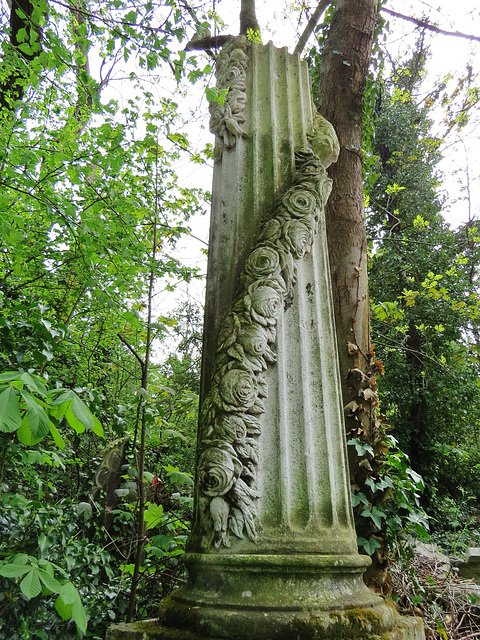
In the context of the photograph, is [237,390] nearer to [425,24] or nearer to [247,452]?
[247,452]

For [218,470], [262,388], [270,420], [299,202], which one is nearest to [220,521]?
[218,470]

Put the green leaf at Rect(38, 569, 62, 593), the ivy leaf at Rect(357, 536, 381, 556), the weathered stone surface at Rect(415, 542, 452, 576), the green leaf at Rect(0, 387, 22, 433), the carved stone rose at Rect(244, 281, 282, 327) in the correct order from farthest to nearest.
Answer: the weathered stone surface at Rect(415, 542, 452, 576) < the ivy leaf at Rect(357, 536, 381, 556) < the carved stone rose at Rect(244, 281, 282, 327) < the green leaf at Rect(38, 569, 62, 593) < the green leaf at Rect(0, 387, 22, 433)

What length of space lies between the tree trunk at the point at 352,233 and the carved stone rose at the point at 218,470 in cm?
167

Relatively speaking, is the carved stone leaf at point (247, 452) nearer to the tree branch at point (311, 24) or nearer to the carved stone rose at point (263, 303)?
the carved stone rose at point (263, 303)

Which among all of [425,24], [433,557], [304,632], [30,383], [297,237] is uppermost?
[425,24]

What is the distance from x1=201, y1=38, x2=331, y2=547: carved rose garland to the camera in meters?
1.83

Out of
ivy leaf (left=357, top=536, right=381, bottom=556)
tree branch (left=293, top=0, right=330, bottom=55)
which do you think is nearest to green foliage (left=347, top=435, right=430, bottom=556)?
ivy leaf (left=357, top=536, right=381, bottom=556)

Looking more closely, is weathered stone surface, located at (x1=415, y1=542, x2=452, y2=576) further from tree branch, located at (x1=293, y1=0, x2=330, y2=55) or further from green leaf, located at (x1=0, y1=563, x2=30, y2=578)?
tree branch, located at (x1=293, y1=0, x2=330, y2=55)

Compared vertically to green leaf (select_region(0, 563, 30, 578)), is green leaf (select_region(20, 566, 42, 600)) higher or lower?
lower

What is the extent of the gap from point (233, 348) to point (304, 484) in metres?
0.66

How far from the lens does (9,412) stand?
1338 mm

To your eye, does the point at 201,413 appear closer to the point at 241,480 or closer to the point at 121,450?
the point at 241,480

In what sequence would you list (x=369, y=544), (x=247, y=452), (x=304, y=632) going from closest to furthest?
(x=304, y=632) → (x=247, y=452) → (x=369, y=544)

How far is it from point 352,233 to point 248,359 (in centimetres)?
241
